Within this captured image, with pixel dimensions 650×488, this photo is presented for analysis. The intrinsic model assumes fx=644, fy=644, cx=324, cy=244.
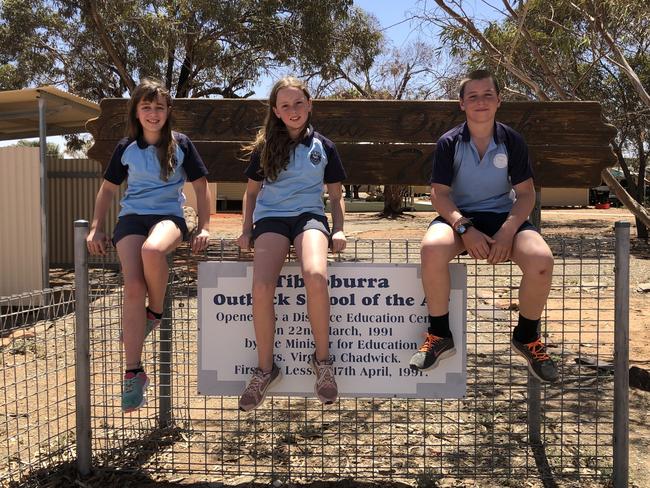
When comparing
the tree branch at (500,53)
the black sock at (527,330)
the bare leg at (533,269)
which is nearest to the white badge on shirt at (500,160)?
the bare leg at (533,269)

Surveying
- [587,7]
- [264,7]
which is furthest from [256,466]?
[264,7]

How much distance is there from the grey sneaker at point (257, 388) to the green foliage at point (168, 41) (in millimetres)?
12842

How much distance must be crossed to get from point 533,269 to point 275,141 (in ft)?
4.79

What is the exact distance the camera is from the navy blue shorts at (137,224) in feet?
11.2

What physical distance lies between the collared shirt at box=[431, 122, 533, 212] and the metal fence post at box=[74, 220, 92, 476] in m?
1.97

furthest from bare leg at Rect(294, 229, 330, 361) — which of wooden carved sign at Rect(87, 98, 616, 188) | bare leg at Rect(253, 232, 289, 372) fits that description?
wooden carved sign at Rect(87, 98, 616, 188)

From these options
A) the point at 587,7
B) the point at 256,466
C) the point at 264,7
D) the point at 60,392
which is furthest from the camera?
the point at 264,7

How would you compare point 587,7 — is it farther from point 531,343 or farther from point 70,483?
point 70,483

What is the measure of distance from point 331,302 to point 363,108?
1.41 metres

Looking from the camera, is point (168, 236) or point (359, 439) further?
point (359, 439)

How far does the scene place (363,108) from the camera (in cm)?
416

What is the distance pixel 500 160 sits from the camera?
11.0ft

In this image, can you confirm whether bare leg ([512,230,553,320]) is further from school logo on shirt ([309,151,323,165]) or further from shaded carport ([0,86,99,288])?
shaded carport ([0,86,99,288])

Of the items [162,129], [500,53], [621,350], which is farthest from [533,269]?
[500,53]
